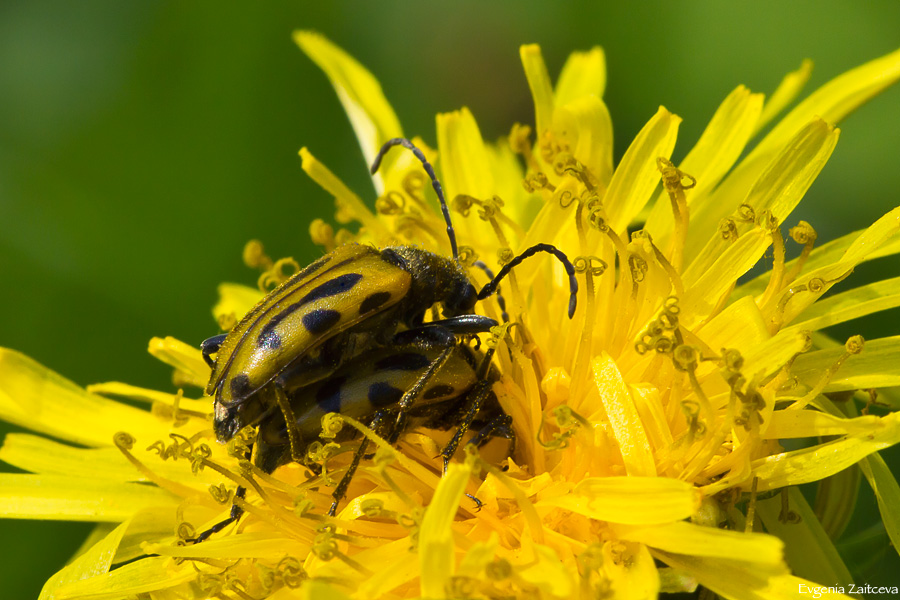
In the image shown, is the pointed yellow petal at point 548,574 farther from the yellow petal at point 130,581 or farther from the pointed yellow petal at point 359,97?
the pointed yellow petal at point 359,97

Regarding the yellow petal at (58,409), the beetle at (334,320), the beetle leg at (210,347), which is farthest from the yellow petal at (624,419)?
the yellow petal at (58,409)

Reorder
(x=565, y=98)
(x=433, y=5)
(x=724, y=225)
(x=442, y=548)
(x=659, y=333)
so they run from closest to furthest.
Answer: (x=442, y=548) → (x=659, y=333) → (x=724, y=225) → (x=565, y=98) → (x=433, y=5)

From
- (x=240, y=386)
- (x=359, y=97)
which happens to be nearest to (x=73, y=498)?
(x=240, y=386)

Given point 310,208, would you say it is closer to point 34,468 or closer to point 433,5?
point 433,5

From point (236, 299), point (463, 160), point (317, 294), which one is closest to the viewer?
point (317, 294)

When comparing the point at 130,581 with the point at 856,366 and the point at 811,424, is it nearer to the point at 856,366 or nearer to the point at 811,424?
the point at 811,424

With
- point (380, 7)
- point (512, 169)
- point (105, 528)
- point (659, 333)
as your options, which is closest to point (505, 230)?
point (512, 169)

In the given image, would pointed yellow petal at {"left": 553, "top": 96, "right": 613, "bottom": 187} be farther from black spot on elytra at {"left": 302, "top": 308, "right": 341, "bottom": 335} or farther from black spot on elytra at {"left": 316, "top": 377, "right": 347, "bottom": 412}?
black spot on elytra at {"left": 316, "top": 377, "right": 347, "bottom": 412}
